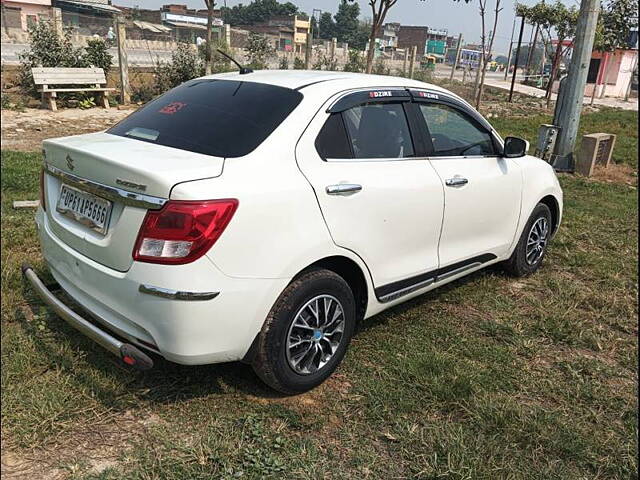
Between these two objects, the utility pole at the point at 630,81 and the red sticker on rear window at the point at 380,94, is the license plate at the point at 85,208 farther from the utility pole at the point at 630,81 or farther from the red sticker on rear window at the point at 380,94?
the utility pole at the point at 630,81

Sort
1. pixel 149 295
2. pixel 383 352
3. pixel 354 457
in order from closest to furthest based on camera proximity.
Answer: pixel 149 295
pixel 354 457
pixel 383 352

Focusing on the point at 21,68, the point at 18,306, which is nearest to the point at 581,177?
the point at 18,306

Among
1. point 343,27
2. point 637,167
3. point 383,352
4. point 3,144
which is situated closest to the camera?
point 383,352

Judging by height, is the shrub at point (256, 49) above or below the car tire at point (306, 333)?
above

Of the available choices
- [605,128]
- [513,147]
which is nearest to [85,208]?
[513,147]

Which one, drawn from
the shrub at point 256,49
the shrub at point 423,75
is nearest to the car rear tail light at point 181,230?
the shrub at point 256,49

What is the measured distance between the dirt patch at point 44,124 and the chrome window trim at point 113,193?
6.13 meters

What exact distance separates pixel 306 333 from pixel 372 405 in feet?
1.70

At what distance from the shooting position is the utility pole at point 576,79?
8.21 meters

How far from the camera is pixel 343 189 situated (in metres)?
2.96

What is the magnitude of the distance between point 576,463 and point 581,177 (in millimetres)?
7969

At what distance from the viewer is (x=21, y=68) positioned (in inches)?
547

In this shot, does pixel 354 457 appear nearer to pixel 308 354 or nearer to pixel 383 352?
pixel 308 354

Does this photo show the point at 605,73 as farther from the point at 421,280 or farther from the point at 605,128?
the point at 421,280
